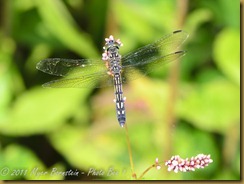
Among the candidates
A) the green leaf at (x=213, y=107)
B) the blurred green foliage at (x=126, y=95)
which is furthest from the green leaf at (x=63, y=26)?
the green leaf at (x=213, y=107)

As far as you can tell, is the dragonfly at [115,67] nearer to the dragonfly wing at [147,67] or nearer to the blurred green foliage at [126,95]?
the dragonfly wing at [147,67]

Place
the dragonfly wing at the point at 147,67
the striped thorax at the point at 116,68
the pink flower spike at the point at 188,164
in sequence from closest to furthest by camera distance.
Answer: the pink flower spike at the point at 188,164, the striped thorax at the point at 116,68, the dragonfly wing at the point at 147,67

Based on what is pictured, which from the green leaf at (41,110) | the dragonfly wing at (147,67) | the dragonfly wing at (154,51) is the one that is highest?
the dragonfly wing at (154,51)

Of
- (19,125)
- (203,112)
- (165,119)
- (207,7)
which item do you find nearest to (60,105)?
(19,125)

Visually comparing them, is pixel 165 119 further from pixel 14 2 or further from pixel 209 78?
pixel 14 2

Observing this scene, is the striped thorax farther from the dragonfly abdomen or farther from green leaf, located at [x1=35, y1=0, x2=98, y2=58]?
green leaf, located at [x1=35, y1=0, x2=98, y2=58]

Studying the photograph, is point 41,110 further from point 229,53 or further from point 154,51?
point 229,53

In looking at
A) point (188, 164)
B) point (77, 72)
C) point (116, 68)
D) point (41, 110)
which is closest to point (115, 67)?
point (116, 68)

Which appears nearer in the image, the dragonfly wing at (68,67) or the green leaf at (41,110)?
the dragonfly wing at (68,67)
